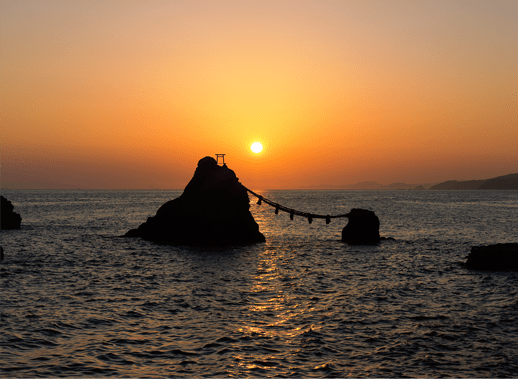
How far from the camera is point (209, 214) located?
35.0 metres

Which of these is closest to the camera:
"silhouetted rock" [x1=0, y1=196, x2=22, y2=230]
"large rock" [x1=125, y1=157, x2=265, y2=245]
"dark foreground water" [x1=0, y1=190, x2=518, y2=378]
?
"dark foreground water" [x1=0, y1=190, x2=518, y2=378]

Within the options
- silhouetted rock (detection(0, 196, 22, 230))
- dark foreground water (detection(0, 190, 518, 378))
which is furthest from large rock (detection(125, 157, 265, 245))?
silhouetted rock (detection(0, 196, 22, 230))

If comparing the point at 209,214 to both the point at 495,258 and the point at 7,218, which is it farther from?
the point at 7,218

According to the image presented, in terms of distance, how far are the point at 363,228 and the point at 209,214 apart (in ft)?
44.9

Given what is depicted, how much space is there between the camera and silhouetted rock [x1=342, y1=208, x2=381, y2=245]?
3722 centimetres

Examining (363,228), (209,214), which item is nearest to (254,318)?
(209,214)

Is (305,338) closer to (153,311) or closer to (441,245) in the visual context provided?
(153,311)

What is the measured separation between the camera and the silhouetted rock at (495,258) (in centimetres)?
2428

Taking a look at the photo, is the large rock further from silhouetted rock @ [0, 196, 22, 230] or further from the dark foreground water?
silhouetted rock @ [0, 196, 22, 230]

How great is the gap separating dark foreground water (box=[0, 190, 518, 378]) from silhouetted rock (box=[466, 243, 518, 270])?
4.33 ft

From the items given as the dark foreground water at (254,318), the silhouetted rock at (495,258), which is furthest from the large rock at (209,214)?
the silhouetted rock at (495,258)

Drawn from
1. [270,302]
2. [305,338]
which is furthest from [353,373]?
[270,302]

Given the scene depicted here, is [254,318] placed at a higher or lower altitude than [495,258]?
lower

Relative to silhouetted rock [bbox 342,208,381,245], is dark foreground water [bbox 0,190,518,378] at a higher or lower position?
lower
